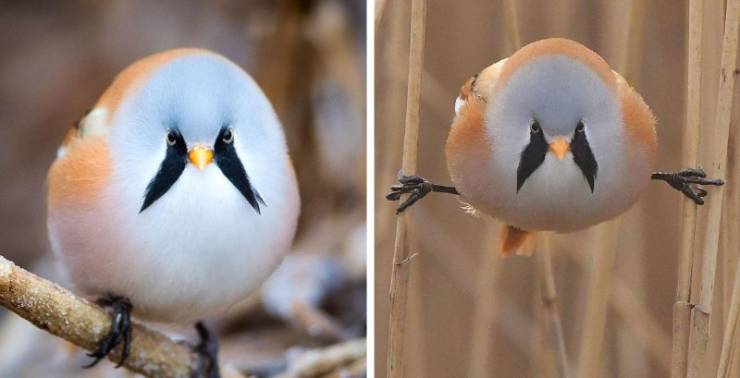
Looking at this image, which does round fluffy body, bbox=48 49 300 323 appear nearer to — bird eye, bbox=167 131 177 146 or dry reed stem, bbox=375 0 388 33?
bird eye, bbox=167 131 177 146

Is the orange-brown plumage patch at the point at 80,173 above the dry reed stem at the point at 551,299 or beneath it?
above

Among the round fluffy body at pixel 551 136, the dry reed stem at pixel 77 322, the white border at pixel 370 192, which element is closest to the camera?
the dry reed stem at pixel 77 322

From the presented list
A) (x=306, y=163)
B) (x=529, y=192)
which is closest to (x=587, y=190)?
(x=529, y=192)

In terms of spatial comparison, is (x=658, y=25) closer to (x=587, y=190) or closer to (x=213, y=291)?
(x=587, y=190)

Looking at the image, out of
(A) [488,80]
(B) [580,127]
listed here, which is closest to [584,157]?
(B) [580,127]

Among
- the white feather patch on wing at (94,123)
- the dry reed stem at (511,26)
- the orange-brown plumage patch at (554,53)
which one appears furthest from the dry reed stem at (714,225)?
Answer: the white feather patch on wing at (94,123)

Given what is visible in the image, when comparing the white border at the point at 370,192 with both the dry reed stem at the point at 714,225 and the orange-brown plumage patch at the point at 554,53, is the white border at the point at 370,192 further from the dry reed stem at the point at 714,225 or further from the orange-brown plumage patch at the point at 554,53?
the dry reed stem at the point at 714,225
